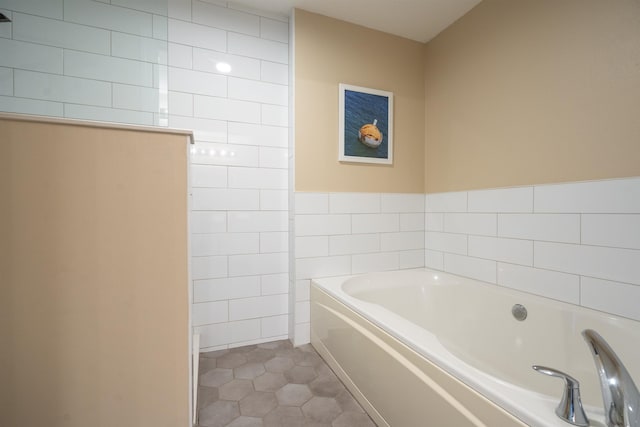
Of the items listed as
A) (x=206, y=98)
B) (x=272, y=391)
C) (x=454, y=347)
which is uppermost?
(x=206, y=98)

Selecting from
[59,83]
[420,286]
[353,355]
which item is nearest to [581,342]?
[420,286]

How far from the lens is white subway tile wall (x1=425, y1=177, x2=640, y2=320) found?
1.16 meters

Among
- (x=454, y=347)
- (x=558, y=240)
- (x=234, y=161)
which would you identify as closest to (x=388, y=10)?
(x=234, y=161)

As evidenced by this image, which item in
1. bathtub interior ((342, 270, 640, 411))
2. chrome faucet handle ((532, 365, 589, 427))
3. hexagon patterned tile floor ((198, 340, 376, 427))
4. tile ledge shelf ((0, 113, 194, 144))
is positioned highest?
tile ledge shelf ((0, 113, 194, 144))

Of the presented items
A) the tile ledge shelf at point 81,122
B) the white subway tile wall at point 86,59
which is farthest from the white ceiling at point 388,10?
the tile ledge shelf at point 81,122

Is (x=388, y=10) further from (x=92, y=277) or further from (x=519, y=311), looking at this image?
(x=92, y=277)

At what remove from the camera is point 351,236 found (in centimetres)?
206

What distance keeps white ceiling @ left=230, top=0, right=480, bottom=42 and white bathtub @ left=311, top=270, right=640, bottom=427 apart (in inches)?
72.4

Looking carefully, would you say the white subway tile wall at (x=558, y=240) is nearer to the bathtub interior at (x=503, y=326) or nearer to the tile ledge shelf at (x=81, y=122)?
the bathtub interior at (x=503, y=326)

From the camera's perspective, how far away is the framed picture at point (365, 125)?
200cm

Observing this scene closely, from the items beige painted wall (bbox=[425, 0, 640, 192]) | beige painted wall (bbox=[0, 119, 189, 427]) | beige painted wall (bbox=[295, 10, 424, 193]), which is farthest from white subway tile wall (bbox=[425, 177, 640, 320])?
beige painted wall (bbox=[0, 119, 189, 427])

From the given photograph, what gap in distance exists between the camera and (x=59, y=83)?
1.49 metres

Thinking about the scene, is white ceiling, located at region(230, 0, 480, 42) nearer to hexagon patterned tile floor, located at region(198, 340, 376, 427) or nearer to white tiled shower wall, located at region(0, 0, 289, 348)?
white tiled shower wall, located at region(0, 0, 289, 348)

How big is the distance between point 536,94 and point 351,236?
1.36 meters
